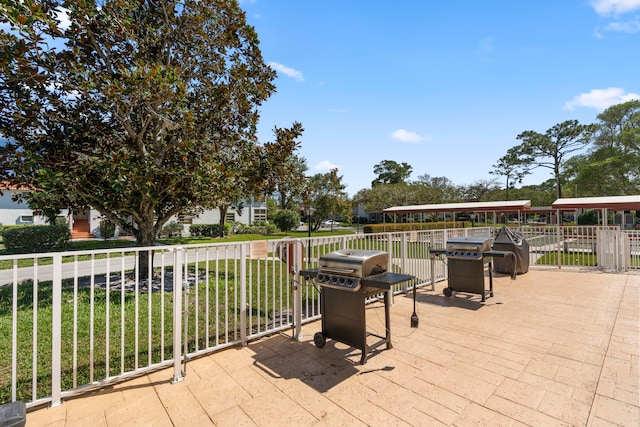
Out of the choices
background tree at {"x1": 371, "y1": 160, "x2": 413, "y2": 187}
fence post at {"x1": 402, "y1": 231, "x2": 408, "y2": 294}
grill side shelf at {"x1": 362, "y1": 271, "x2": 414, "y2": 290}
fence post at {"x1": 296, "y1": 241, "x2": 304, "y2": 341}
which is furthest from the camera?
background tree at {"x1": 371, "y1": 160, "x2": 413, "y2": 187}

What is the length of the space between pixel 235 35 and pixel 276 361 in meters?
6.60

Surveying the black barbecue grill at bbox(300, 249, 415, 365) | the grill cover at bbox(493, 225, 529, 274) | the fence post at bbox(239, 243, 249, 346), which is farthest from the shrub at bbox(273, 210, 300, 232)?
the black barbecue grill at bbox(300, 249, 415, 365)

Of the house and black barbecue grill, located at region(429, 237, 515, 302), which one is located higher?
the house

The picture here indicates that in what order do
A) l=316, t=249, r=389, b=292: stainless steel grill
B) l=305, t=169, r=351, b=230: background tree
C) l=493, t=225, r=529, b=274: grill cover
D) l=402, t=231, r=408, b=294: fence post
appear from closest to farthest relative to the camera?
l=316, t=249, r=389, b=292: stainless steel grill
l=402, t=231, r=408, b=294: fence post
l=493, t=225, r=529, b=274: grill cover
l=305, t=169, r=351, b=230: background tree

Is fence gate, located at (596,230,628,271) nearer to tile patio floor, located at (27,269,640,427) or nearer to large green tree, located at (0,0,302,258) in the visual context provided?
tile patio floor, located at (27,269,640,427)

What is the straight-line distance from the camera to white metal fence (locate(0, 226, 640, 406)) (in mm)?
2150

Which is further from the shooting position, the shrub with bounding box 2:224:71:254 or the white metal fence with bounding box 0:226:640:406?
the shrub with bounding box 2:224:71:254

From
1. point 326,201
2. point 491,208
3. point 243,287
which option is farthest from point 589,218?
point 243,287

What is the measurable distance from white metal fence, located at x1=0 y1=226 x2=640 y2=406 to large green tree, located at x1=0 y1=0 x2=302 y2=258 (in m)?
1.64

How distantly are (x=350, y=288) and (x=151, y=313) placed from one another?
8.63 feet

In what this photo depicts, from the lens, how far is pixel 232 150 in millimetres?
6840

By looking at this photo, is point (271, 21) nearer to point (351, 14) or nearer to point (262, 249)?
point (351, 14)

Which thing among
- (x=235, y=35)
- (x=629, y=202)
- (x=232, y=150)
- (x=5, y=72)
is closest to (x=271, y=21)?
(x=235, y=35)

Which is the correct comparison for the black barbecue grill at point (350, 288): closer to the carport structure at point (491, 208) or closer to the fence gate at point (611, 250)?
the fence gate at point (611, 250)
